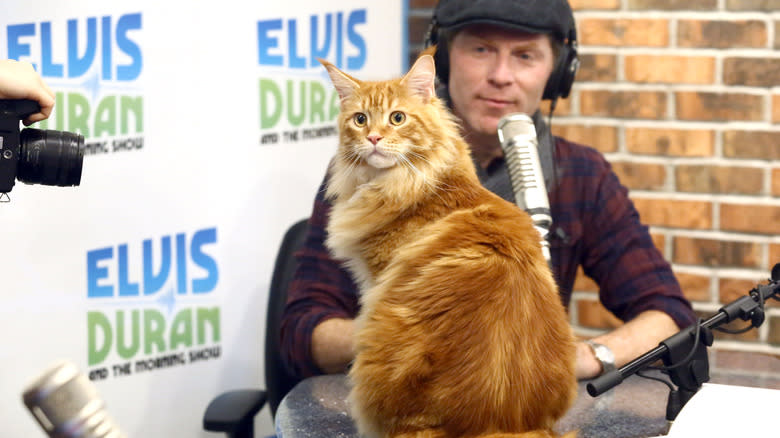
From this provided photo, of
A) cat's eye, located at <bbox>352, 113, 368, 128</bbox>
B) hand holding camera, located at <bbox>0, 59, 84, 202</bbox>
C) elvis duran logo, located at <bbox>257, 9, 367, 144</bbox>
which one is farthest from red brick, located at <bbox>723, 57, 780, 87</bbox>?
hand holding camera, located at <bbox>0, 59, 84, 202</bbox>

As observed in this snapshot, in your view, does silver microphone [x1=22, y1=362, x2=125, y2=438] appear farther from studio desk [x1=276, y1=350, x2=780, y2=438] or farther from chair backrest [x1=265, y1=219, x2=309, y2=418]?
chair backrest [x1=265, y1=219, x2=309, y2=418]

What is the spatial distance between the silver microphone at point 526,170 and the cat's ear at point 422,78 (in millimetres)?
134

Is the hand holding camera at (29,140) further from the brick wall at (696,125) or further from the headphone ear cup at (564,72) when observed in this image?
the brick wall at (696,125)

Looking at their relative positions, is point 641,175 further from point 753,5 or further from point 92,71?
point 92,71

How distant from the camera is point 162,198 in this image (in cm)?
165

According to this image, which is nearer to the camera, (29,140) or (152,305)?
(29,140)

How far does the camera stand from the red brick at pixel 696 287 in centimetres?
206

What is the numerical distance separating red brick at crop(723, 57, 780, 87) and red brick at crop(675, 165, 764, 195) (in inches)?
8.3

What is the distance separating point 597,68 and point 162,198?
1.15 meters

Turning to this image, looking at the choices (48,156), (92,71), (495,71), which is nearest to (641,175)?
(495,71)

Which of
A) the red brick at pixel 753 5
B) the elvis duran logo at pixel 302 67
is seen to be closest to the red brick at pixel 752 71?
the red brick at pixel 753 5

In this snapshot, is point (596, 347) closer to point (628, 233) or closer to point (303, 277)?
point (628, 233)

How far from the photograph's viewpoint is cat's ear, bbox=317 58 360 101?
106 cm

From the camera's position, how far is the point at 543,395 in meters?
0.89
